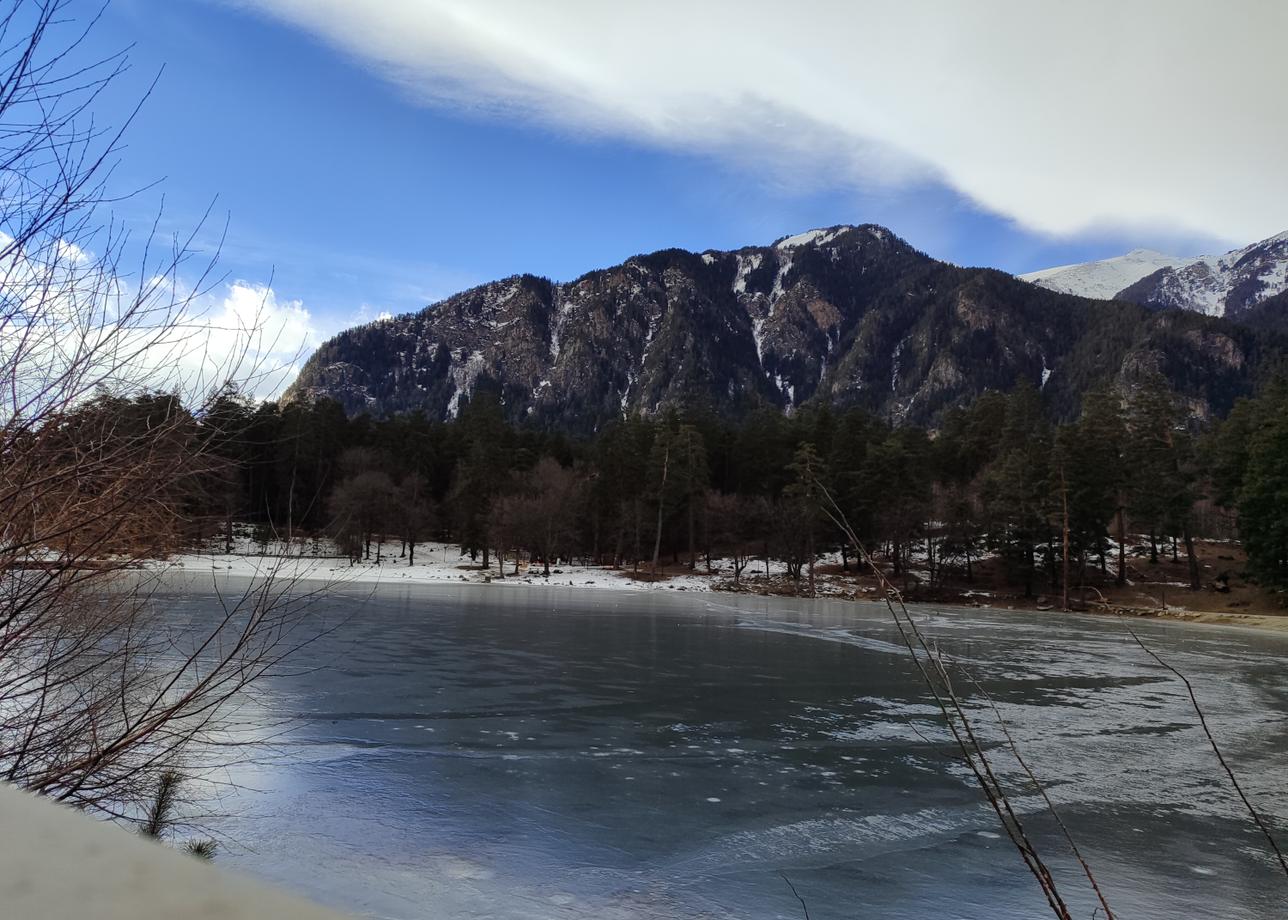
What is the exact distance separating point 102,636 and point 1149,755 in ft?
37.1

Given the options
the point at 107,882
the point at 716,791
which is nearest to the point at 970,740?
the point at 107,882

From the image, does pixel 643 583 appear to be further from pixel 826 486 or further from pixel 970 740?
pixel 970 740

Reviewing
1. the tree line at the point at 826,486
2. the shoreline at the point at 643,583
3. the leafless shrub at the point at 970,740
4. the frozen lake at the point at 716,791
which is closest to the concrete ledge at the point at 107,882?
the leafless shrub at the point at 970,740

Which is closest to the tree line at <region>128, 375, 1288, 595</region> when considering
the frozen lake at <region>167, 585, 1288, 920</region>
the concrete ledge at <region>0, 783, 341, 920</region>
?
the frozen lake at <region>167, 585, 1288, 920</region>

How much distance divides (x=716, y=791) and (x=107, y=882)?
8.02 meters

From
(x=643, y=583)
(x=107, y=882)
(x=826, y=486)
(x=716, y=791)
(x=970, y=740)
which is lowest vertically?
(x=643, y=583)

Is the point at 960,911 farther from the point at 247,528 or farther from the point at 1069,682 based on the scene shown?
the point at 1069,682

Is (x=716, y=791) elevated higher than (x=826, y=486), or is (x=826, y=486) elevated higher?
(x=826, y=486)

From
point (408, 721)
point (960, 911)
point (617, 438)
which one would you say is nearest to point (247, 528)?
point (408, 721)

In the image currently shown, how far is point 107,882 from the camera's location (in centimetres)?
65

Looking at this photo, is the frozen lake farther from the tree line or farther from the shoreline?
the shoreline

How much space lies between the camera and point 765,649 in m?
20.1

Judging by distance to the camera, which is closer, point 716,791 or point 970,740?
point 970,740

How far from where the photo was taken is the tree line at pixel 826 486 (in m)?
46.6
